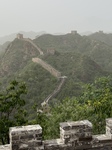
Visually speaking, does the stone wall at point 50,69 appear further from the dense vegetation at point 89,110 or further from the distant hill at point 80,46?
the dense vegetation at point 89,110

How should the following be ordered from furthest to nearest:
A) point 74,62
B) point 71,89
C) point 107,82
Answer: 1. point 74,62
2. point 71,89
3. point 107,82

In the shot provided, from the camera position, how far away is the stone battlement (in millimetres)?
4957

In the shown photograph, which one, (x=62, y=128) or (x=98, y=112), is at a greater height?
(x=62, y=128)

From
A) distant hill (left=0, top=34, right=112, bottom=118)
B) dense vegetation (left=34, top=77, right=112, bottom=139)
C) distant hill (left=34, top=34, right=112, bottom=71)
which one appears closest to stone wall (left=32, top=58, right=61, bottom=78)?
distant hill (left=0, top=34, right=112, bottom=118)

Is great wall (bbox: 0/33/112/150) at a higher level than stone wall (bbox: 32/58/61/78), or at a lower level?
lower

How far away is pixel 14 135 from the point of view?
16.2 feet

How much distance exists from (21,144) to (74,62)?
69.3 m

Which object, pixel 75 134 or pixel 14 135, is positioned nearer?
pixel 14 135

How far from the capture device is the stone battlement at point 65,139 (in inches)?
195

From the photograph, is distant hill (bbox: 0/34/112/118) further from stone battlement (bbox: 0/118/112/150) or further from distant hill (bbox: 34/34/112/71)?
stone battlement (bbox: 0/118/112/150)

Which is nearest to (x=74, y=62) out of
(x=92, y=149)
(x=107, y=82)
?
(x=107, y=82)

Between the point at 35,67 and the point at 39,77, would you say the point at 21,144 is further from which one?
the point at 35,67

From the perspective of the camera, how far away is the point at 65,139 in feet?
17.1

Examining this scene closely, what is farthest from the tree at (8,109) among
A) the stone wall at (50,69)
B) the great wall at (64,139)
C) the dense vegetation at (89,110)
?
the stone wall at (50,69)
